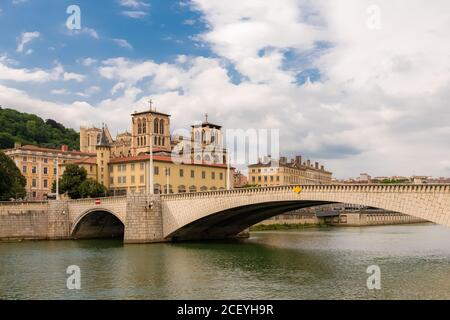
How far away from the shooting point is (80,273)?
112 ft

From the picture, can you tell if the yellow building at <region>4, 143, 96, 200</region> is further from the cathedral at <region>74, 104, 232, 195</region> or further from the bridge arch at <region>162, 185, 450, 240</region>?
the bridge arch at <region>162, 185, 450, 240</region>

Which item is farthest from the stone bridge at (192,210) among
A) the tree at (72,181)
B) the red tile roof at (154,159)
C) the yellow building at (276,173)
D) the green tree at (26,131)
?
the yellow building at (276,173)

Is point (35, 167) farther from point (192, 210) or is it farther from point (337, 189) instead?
point (337, 189)

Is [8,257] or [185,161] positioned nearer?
[8,257]

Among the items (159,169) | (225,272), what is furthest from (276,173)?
(225,272)

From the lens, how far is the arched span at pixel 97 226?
211ft

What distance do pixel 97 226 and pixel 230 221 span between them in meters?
18.2

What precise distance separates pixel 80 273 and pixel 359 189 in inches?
767

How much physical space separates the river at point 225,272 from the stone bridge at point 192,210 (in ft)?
11.7

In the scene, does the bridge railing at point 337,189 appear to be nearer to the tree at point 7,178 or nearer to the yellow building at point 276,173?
the tree at point 7,178

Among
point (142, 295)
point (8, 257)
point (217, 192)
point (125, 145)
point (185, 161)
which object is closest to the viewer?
point (142, 295)

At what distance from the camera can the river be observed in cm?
2705
